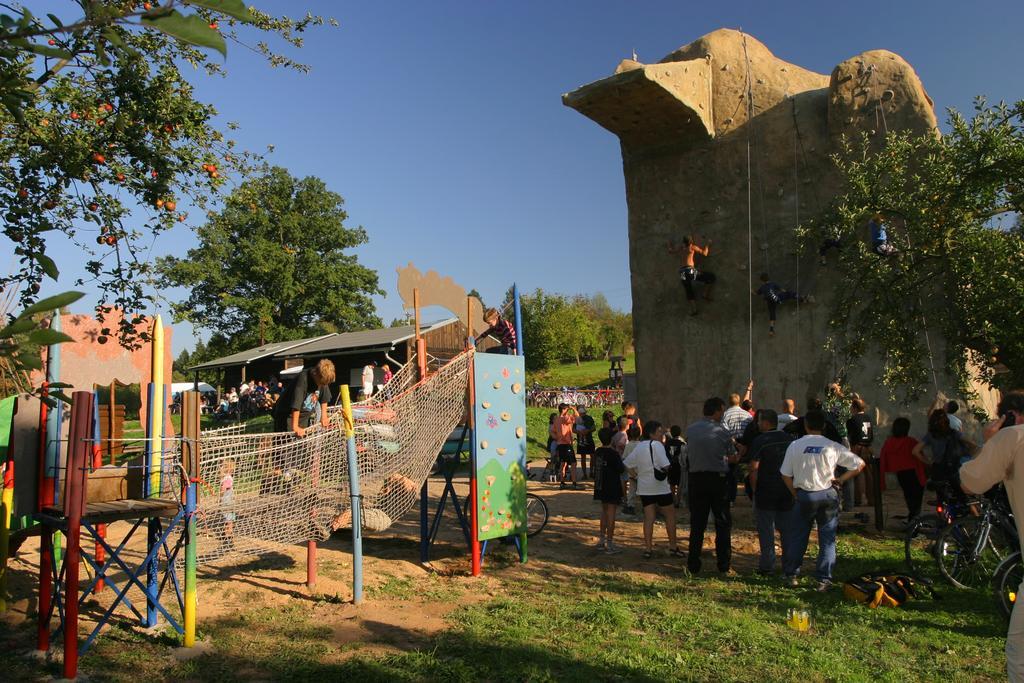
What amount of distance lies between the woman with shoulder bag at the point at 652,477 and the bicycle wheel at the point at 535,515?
172cm

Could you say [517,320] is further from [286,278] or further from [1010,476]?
[286,278]

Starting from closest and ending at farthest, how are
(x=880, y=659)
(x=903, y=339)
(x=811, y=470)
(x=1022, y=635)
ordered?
(x=1022, y=635) < (x=880, y=659) < (x=811, y=470) < (x=903, y=339)

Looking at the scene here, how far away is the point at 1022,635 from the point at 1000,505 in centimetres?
427

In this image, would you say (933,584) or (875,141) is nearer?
(933,584)

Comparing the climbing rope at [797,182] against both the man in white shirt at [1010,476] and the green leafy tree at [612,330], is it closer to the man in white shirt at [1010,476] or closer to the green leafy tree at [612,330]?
the man in white shirt at [1010,476]

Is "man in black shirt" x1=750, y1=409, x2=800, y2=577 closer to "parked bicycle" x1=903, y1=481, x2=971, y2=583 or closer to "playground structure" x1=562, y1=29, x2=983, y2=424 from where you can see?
"parked bicycle" x1=903, y1=481, x2=971, y2=583

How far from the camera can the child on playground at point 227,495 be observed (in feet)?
20.4

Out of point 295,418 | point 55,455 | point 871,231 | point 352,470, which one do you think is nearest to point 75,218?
point 55,455

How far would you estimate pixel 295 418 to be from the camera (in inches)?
303

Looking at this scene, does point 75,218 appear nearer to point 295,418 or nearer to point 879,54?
point 295,418

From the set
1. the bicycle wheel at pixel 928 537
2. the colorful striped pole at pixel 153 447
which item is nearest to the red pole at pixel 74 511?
the colorful striped pole at pixel 153 447

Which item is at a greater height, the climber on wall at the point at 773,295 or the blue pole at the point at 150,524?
the climber on wall at the point at 773,295

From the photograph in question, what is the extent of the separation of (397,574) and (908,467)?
21.0ft

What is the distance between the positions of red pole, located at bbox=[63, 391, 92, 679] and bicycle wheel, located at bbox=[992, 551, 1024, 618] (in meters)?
6.93
